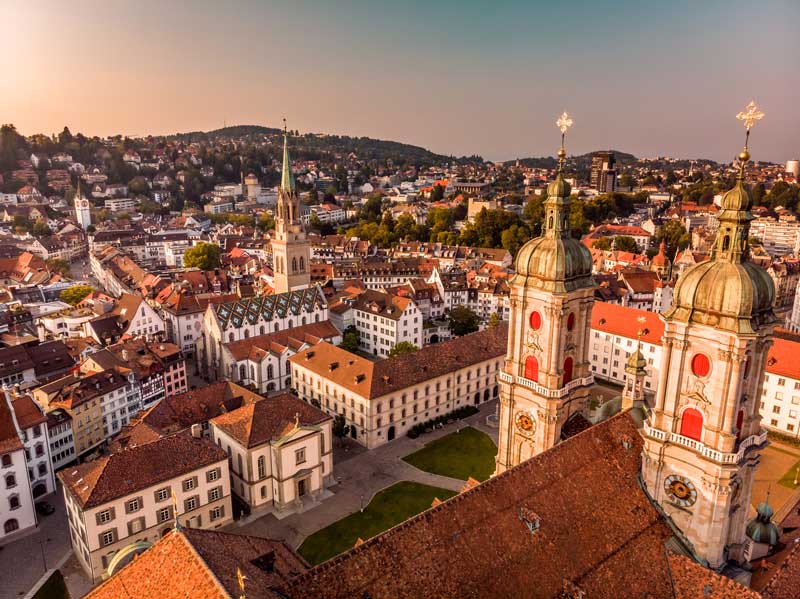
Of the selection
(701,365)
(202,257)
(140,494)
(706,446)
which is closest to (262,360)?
(140,494)

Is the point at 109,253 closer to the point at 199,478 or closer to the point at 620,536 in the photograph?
the point at 199,478

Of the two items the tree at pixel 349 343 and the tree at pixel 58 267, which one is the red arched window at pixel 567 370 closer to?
the tree at pixel 349 343

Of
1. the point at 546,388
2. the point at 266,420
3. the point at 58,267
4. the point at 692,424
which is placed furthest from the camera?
the point at 58,267

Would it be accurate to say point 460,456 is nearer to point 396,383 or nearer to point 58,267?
point 396,383

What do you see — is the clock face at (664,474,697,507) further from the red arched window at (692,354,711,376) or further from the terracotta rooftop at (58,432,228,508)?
the terracotta rooftop at (58,432,228,508)

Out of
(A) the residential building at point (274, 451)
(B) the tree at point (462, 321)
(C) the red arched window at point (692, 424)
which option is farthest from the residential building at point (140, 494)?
(B) the tree at point (462, 321)

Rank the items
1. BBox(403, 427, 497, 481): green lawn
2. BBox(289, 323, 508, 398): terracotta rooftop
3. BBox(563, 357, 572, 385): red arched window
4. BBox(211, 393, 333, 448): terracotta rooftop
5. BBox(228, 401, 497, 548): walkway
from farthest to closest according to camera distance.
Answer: BBox(289, 323, 508, 398): terracotta rooftop, BBox(403, 427, 497, 481): green lawn, BBox(211, 393, 333, 448): terracotta rooftop, BBox(228, 401, 497, 548): walkway, BBox(563, 357, 572, 385): red arched window

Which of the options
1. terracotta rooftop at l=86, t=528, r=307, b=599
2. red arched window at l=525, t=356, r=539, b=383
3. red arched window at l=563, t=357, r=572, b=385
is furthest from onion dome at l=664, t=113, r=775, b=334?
terracotta rooftop at l=86, t=528, r=307, b=599

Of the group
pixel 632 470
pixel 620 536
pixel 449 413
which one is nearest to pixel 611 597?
pixel 620 536
